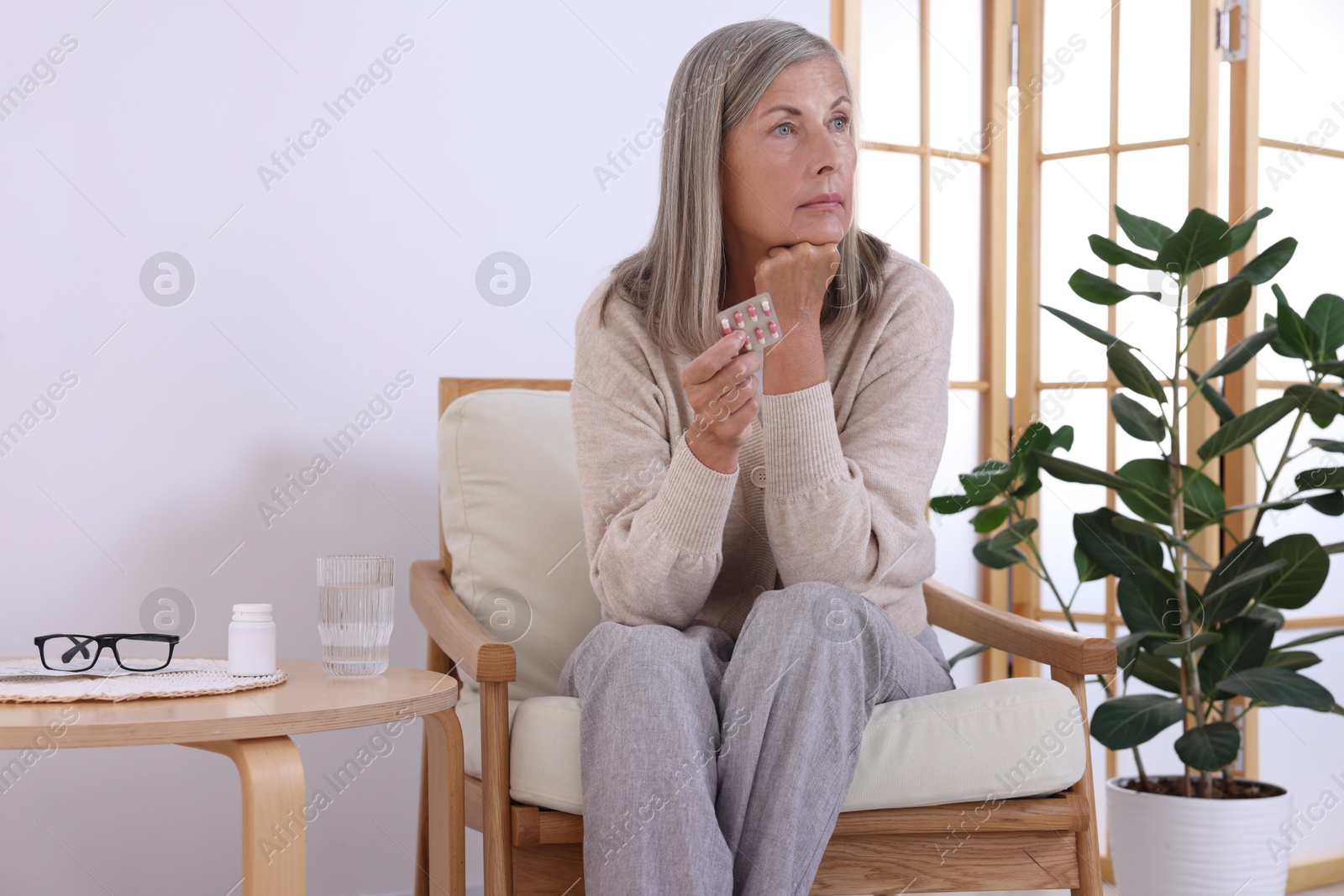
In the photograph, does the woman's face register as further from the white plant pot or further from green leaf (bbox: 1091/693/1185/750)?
the white plant pot

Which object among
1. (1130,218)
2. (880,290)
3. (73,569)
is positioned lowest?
(73,569)

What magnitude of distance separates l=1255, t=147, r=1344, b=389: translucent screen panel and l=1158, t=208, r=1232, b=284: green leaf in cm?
57

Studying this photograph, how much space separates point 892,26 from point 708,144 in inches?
49.0

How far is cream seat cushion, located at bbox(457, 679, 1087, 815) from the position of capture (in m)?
1.13

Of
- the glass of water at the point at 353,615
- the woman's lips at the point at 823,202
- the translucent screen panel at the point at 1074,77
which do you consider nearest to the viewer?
the glass of water at the point at 353,615

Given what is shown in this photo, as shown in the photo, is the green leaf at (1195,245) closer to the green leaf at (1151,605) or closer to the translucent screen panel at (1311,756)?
the green leaf at (1151,605)

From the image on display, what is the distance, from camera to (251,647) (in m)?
1.18

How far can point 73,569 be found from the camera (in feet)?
5.58

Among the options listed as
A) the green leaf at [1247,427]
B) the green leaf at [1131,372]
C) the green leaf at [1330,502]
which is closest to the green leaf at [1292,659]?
the green leaf at [1330,502]

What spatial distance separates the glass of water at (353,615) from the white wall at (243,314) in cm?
64

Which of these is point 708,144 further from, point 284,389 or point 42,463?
point 42,463

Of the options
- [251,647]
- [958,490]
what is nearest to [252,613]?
[251,647]

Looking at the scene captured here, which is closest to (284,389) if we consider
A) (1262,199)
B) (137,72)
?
(137,72)

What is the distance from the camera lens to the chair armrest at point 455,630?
119 cm
